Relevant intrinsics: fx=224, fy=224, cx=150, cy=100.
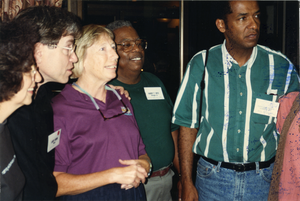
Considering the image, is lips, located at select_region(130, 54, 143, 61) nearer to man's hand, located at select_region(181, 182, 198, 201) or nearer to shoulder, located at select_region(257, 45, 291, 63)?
shoulder, located at select_region(257, 45, 291, 63)

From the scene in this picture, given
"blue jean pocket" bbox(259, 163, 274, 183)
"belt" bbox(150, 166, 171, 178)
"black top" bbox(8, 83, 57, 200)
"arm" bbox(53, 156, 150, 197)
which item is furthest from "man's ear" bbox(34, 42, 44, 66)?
"blue jean pocket" bbox(259, 163, 274, 183)

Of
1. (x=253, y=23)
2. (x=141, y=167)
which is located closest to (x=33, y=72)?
(x=141, y=167)

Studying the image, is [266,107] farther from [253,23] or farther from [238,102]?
[253,23]

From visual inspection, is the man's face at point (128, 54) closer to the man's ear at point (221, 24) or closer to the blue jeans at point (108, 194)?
the man's ear at point (221, 24)

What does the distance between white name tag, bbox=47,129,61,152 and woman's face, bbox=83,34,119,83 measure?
406mm

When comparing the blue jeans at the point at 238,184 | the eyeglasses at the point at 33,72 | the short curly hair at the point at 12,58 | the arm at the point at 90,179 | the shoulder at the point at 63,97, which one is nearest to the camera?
the short curly hair at the point at 12,58

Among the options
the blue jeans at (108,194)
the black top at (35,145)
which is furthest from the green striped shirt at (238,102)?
the black top at (35,145)

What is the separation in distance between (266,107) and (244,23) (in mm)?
618

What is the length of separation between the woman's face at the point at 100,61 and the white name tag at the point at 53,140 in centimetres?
41

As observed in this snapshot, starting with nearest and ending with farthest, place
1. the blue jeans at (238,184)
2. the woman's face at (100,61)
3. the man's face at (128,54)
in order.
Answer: the woman's face at (100,61)
the blue jeans at (238,184)
the man's face at (128,54)

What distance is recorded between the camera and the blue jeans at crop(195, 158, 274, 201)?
1.54m

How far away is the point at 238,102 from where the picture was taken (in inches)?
62.9

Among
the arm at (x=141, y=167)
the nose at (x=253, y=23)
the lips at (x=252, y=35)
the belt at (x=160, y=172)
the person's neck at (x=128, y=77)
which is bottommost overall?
the belt at (x=160, y=172)

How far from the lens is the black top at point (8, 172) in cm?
88
